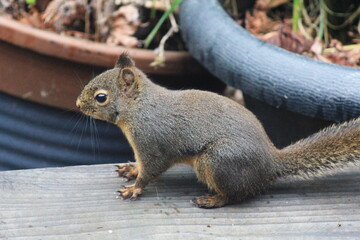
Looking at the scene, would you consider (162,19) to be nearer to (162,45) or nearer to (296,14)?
(162,45)

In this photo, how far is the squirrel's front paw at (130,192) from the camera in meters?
1.67

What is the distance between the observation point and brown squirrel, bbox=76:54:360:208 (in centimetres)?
171

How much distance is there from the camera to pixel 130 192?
1688mm

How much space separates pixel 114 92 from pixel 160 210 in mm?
458

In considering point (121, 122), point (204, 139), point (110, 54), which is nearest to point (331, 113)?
point (204, 139)

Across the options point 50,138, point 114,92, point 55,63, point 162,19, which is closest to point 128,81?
point 114,92

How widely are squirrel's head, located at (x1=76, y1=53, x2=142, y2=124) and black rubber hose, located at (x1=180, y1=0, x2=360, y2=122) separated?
0.47 m

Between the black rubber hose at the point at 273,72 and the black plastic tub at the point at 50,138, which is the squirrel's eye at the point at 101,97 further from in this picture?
the black plastic tub at the point at 50,138

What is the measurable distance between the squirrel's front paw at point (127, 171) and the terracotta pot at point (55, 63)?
3.13ft

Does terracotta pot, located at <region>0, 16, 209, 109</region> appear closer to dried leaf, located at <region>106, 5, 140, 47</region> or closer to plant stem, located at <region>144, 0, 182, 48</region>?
plant stem, located at <region>144, 0, 182, 48</region>

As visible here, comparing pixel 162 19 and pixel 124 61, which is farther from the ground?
pixel 124 61

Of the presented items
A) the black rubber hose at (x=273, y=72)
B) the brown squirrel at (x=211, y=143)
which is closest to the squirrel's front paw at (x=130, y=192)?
the brown squirrel at (x=211, y=143)

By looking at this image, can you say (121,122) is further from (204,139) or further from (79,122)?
(79,122)

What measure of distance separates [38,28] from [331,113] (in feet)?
5.24
